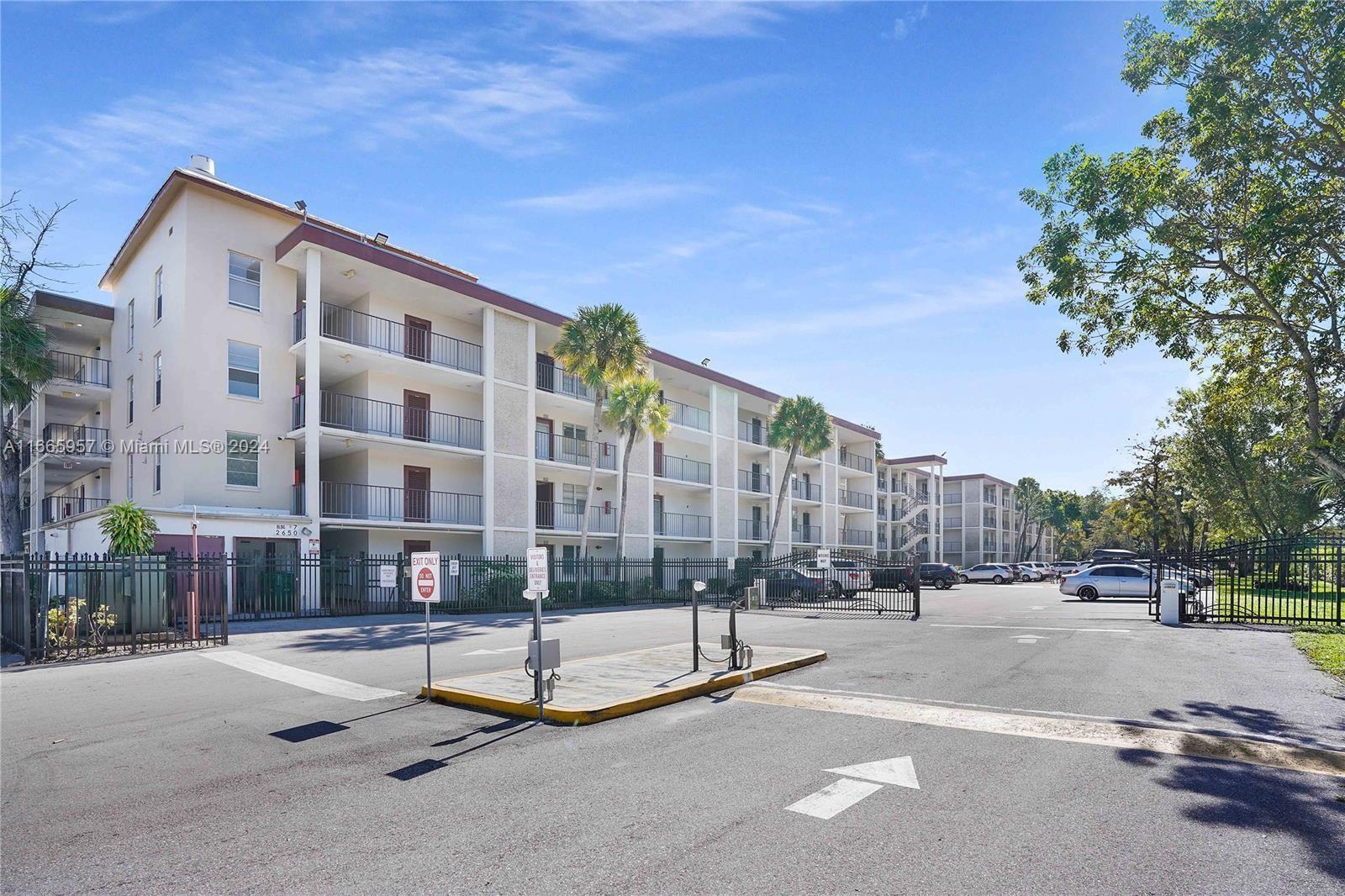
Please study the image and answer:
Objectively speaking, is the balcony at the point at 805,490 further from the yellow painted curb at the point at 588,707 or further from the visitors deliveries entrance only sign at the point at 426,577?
the visitors deliveries entrance only sign at the point at 426,577

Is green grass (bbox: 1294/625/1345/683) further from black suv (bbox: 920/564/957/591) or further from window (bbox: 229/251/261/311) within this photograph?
window (bbox: 229/251/261/311)

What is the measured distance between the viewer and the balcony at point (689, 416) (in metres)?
40.2

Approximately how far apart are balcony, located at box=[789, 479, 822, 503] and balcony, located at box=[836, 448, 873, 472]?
539cm

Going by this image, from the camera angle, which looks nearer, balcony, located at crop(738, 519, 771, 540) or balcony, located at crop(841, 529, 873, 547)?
balcony, located at crop(738, 519, 771, 540)

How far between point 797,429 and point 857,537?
1867cm

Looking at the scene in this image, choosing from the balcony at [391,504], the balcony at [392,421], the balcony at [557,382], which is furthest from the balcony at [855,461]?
the balcony at [391,504]

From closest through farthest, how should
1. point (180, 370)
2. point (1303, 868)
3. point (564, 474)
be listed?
Answer: 1. point (1303, 868)
2. point (180, 370)
3. point (564, 474)

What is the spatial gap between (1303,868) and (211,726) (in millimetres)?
9299

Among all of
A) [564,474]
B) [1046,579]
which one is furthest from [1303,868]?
[1046,579]

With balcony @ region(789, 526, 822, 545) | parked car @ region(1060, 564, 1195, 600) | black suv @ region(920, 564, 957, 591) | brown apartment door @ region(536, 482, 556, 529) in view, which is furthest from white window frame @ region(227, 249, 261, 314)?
black suv @ region(920, 564, 957, 591)

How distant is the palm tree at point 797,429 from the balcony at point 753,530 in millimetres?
1780

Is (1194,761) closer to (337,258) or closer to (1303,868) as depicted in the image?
(1303,868)

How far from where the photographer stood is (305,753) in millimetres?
7082

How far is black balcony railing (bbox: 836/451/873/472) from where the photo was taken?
5854cm
